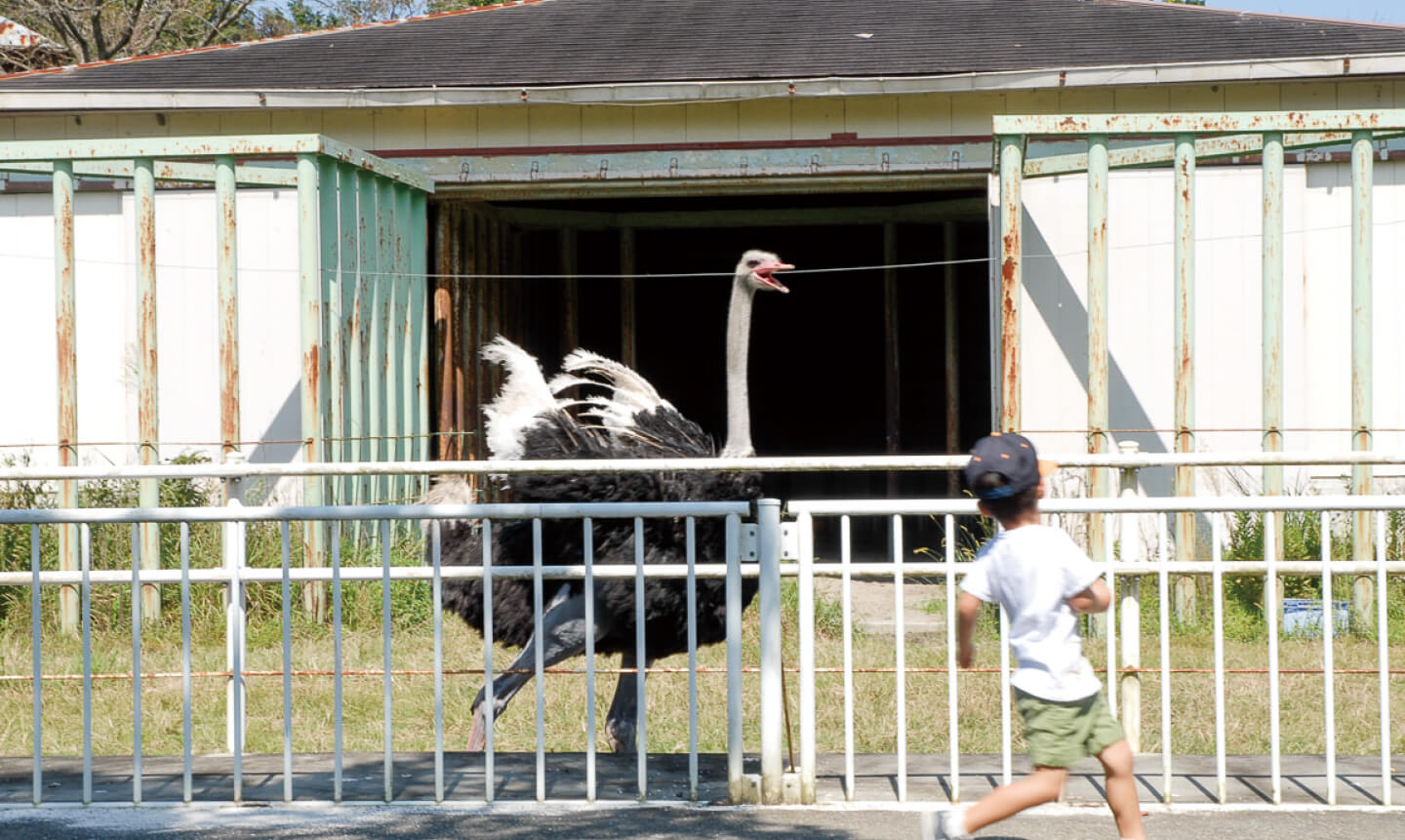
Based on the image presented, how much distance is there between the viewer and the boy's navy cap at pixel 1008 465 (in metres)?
4.17

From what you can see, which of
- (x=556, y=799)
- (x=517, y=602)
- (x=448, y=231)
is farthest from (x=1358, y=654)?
(x=448, y=231)

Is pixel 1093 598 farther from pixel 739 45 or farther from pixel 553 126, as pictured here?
pixel 739 45

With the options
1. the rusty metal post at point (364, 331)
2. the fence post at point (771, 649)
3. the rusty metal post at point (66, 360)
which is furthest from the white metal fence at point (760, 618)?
the rusty metal post at point (364, 331)

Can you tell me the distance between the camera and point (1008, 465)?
13.7ft

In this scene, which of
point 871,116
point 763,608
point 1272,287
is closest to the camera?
point 763,608

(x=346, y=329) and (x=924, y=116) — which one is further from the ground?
(x=924, y=116)

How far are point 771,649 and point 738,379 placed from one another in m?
2.29

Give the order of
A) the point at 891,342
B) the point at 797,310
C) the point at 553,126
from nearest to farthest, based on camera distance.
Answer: the point at 553,126 < the point at 891,342 < the point at 797,310

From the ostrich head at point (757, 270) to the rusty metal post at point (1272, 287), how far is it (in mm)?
2964

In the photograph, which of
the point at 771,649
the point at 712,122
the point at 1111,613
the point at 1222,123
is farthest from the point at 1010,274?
the point at 771,649

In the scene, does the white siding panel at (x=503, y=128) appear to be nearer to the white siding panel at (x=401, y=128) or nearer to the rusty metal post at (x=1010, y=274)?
the white siding panel at (x=401, y=128)

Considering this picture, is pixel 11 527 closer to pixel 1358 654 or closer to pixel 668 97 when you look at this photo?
pixel 668 97

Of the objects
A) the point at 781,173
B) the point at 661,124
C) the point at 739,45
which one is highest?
the point at 739,45

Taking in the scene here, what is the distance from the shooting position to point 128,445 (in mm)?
11664
